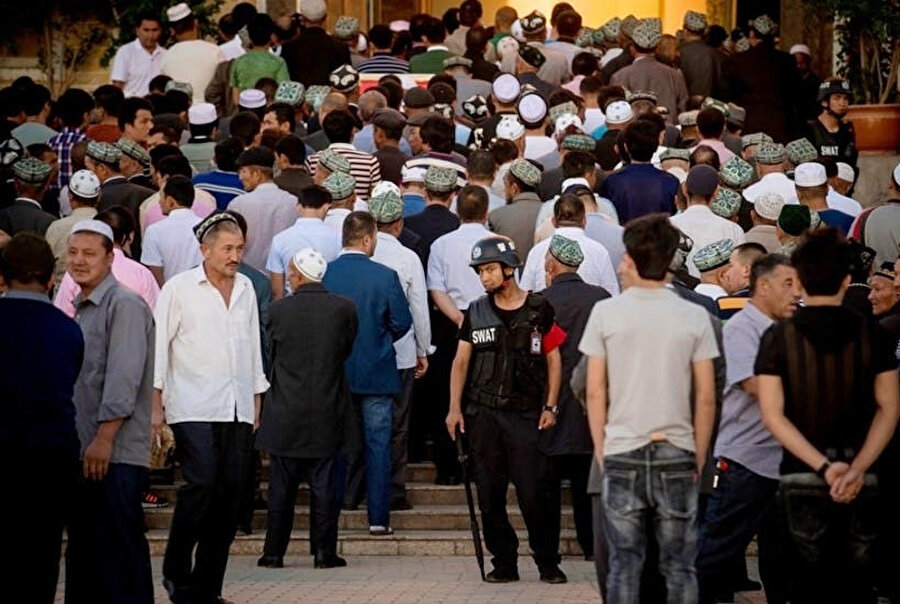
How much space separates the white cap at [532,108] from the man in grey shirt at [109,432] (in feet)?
22.3

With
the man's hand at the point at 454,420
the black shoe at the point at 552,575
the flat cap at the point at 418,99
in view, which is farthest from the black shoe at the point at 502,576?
the flat cap at the point at 418,99

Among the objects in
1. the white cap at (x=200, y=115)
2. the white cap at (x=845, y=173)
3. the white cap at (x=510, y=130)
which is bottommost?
the white cap at (x=845, y=173)

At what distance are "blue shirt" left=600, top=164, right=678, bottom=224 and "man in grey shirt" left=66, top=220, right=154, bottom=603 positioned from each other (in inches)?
228

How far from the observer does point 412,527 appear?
48.1 feet

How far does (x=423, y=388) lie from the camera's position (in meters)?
15.3

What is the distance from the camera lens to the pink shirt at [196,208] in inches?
618

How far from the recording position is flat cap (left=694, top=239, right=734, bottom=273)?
1328 cm

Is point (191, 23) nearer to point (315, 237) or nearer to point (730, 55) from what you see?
point (730, 55)

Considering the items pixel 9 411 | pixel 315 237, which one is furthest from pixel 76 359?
pixel 315 237

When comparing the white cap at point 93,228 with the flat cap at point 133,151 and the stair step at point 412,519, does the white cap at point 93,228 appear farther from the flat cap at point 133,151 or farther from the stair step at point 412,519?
the flat cap at point 133,151

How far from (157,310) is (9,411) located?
1911 millimetres

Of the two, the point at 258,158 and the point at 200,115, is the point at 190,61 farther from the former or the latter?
the point at 258,158

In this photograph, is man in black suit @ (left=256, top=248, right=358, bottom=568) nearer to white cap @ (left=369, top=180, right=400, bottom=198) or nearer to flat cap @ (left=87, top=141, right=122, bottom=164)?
white cap @ (left=369, top=180, right=400, bottom=198)

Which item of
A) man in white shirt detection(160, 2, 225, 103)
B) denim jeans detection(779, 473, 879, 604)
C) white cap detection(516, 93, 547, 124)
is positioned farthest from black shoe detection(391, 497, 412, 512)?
man in white shirt detection(160, 2, 225, 103)
